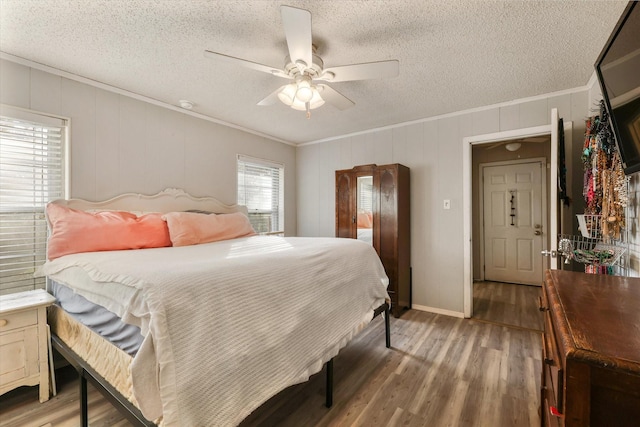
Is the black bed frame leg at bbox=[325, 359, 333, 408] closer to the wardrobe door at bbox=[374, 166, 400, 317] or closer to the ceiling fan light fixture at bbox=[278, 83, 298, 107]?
the wardrobe door at bbox=[374, 166, 400, 317]

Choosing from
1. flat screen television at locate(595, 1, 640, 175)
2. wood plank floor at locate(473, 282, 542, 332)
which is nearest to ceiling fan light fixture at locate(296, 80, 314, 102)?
flat screen television at locate(595, 1, 640, 175)

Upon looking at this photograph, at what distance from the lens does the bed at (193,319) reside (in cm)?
101

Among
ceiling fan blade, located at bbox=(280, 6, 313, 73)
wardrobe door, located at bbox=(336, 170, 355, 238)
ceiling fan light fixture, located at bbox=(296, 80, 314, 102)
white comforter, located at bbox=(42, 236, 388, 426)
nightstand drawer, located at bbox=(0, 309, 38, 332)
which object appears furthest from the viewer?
wardrobe door, located at bbox=(336, 170, 355, 238)

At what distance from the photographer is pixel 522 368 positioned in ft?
7.12

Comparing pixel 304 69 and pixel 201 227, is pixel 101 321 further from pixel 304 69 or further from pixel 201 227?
pixel 304 69

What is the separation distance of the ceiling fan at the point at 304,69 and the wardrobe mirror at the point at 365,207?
1.51 m

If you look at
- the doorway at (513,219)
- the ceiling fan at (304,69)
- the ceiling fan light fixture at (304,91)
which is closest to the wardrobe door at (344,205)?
the ceiling fan at (304,69)

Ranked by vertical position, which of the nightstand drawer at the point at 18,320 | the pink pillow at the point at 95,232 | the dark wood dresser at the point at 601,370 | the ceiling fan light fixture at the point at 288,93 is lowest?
the nightstand drawer at the point at 18,320

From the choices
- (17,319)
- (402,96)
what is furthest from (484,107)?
(17,319)

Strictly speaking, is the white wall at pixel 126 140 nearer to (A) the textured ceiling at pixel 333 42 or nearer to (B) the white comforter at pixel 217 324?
(A) the textured ceiling at pixel 333 42

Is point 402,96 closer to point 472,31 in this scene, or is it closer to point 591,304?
point 472,31

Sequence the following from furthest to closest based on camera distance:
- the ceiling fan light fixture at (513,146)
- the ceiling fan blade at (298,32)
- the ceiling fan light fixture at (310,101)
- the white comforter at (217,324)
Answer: the ceiling fan light fixture at (513,146), the ceiling fan light fixture at (310,101), the ceiling fan blade at (298,32), the white comforter at (217,324)

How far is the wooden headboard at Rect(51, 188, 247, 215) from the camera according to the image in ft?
7.72

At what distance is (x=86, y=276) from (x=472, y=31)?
2726 mm
